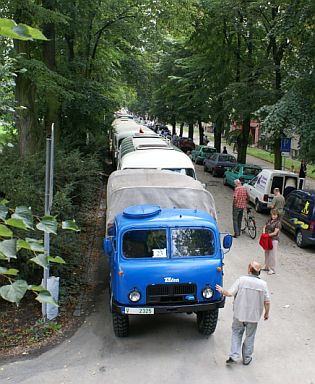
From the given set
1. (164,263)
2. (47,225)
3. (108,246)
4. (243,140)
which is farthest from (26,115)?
(243,140)

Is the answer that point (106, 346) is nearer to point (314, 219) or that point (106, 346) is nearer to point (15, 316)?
point (15, 316)

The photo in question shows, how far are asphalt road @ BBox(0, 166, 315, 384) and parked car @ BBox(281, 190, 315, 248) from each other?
4165mm

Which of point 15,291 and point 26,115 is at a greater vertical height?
point 26,115

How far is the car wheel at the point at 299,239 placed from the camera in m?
14.2

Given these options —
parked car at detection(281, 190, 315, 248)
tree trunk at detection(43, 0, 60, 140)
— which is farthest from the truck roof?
tree trunk at detection(43, 0, 60, 140)

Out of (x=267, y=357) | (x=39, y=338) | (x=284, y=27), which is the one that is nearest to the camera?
(x=267, y=357)

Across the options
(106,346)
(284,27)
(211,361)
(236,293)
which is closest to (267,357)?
(211,361)

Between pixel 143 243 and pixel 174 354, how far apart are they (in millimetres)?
1842

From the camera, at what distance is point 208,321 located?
26.1ft

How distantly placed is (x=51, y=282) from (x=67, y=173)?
16.3 ft

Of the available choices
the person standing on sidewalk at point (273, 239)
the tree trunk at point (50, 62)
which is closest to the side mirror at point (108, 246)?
the person standing on sidewalk at point (273, 239)

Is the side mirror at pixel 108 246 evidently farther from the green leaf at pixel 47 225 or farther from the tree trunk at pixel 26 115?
the tree trunk at pixel 26 115

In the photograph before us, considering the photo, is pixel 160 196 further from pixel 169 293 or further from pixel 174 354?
pixel 174 354

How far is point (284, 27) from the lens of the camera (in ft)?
56.2
